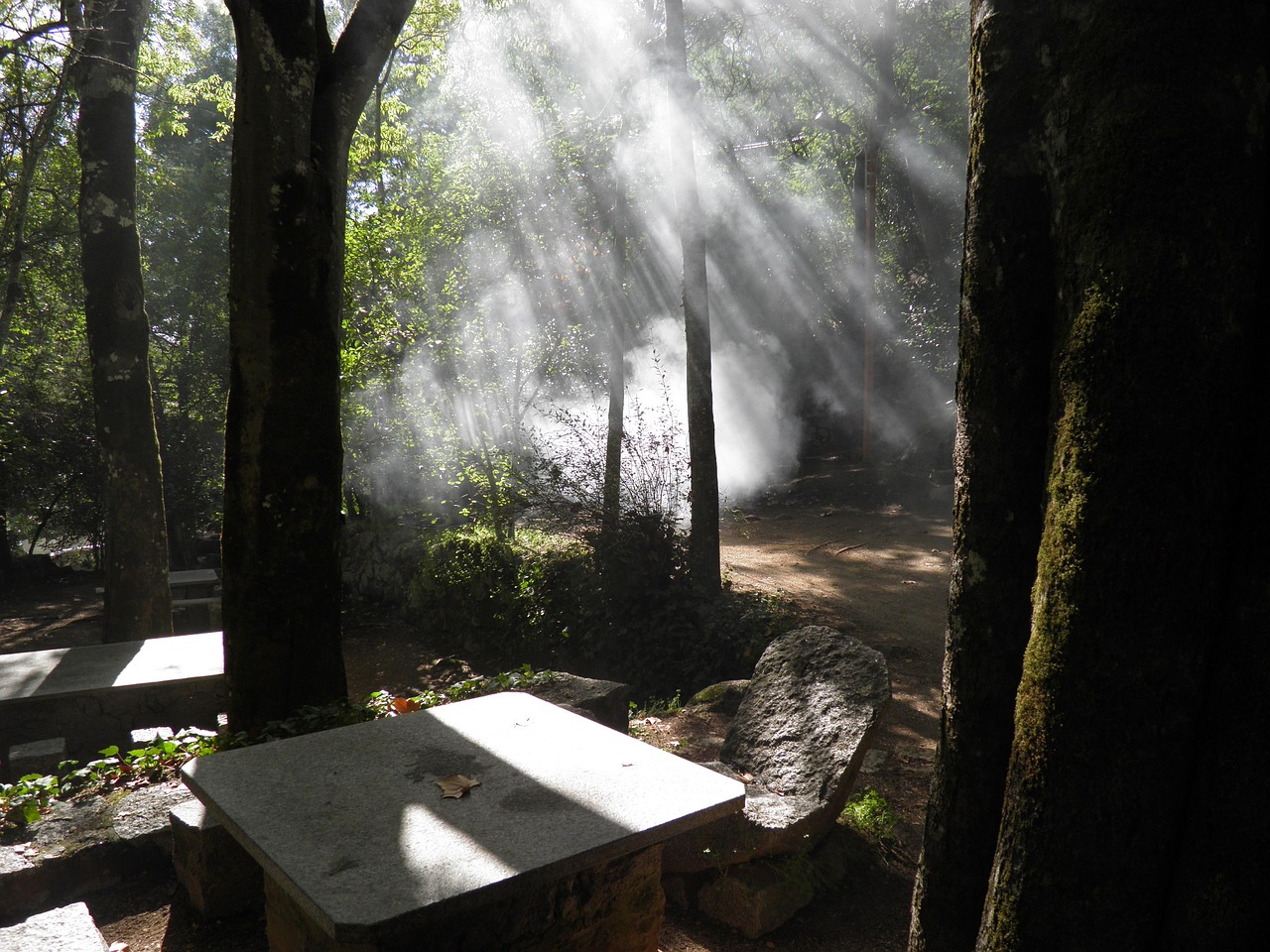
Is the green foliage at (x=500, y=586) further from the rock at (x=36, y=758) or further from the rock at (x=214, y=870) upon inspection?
the rock at (x=214, y=870)

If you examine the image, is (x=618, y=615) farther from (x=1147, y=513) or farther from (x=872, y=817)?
(x=1147, y=513)

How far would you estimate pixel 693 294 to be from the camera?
9.77 meters

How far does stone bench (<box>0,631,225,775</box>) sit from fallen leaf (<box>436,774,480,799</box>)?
287cm

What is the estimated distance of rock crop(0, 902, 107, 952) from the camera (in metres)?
2.52

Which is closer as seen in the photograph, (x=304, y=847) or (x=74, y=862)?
(x=304, y=847)

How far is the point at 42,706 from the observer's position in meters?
5.20

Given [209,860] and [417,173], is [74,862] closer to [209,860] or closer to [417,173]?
[209,860]

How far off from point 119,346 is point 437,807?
6.22 metres

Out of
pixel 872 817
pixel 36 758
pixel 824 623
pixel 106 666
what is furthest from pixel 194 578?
pixel 872 817

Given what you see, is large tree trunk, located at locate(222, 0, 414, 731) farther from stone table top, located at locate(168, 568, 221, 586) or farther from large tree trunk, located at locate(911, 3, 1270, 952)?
stone table top, located at locate(168, 568, 221, 586)

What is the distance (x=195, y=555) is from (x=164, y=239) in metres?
9.55

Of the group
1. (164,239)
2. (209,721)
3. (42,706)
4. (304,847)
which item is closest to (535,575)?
(209,721)

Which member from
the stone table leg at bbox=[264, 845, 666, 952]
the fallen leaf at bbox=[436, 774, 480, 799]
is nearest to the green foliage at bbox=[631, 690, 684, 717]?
the stone table leg at bbox=[264, 845, 666, 952]

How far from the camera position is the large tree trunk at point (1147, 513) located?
60.6 inches
